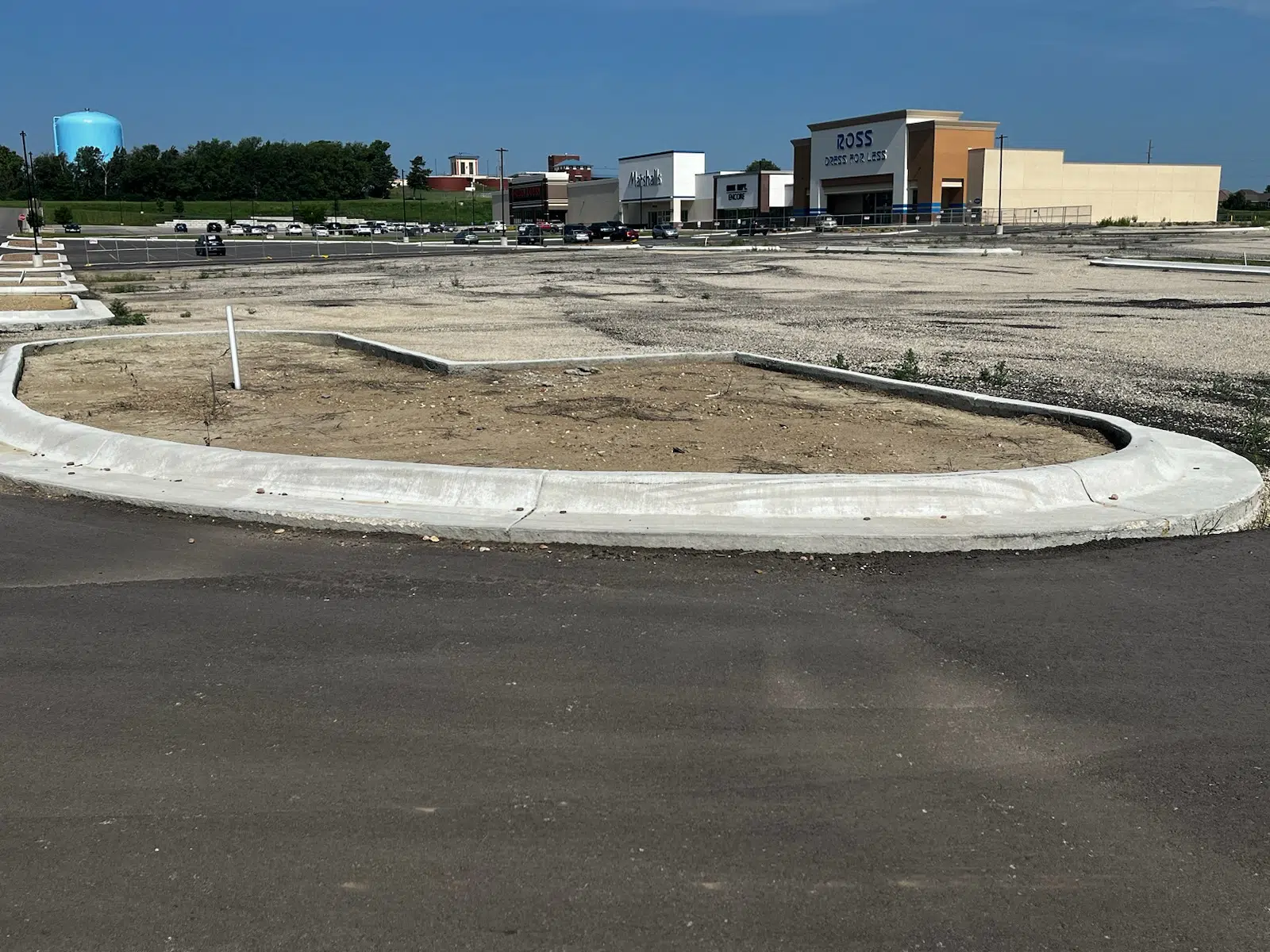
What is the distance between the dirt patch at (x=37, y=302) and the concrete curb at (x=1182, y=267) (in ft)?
104

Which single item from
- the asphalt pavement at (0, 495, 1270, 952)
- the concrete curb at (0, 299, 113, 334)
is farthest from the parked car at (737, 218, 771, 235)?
the asphalt pavement at (0, 495, 1270, 952)

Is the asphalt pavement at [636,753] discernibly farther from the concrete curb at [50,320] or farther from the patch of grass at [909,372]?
the concrete curb at [50,320]

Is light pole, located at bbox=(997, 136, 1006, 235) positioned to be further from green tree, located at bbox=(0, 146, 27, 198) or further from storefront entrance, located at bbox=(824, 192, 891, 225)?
green tree, located at bbox=(0, 146, 27, 198)

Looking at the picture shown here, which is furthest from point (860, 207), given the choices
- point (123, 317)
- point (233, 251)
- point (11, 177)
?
point (11, 177)

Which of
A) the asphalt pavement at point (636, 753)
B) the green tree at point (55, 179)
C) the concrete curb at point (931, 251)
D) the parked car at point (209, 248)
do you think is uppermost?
the green tree at point (55, 179)

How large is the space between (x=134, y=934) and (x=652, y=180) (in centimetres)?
14117

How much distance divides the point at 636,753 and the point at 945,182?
110609 mm

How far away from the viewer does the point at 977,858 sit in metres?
3.71

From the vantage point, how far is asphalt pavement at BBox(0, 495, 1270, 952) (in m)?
3.45

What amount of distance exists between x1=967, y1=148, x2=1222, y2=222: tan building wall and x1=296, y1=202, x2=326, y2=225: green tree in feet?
242

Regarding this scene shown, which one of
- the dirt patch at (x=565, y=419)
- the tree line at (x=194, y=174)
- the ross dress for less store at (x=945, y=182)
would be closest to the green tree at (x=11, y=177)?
the tree line at (x=194, y=174)

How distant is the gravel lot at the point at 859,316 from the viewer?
1376 cm

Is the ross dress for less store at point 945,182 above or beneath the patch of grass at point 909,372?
above

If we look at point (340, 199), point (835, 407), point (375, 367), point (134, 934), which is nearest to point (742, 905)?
point (134, 934)
